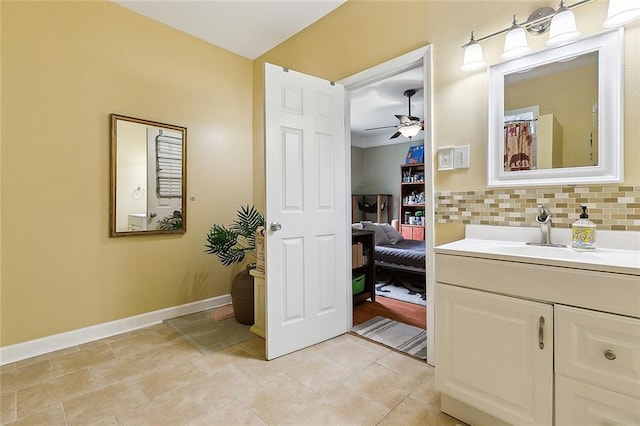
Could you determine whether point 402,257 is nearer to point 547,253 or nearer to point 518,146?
point 518,146

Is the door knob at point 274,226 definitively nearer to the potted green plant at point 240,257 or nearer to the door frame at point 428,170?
the potted green plant at point 240,257

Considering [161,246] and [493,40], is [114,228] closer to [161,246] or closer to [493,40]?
[161,246]

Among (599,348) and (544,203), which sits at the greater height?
(544,203)

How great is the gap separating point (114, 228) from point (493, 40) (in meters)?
3.06

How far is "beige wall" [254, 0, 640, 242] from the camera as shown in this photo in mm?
1360

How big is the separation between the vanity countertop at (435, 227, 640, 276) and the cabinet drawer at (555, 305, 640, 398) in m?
0.17

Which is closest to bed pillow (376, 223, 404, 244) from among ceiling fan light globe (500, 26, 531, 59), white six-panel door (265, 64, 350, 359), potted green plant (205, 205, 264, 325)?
white six-panel door (265, 64, 350, 359)

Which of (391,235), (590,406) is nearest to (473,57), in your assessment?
(590,406)

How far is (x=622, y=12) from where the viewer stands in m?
1.27

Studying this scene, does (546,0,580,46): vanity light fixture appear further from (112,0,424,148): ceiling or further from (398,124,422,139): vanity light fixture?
(398,124,422,139): vanity light fixture

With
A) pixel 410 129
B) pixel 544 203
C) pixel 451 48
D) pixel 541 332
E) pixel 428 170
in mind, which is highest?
pixel 410 129

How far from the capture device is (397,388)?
1.73m

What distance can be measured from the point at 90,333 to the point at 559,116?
352cm

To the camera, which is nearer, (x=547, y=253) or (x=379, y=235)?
(x=547, y=253)
